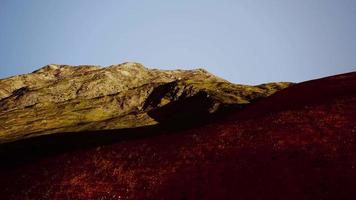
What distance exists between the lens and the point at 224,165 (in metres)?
31.5

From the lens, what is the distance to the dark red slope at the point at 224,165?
27.6 meters

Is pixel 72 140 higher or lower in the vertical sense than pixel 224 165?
higher

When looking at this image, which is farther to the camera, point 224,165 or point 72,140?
point 72,140

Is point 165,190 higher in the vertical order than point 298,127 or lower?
lower

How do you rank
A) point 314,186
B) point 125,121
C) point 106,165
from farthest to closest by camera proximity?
point 125,121, point 106,165, point 314,186

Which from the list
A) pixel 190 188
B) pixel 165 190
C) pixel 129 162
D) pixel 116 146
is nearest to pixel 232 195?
pixel 190 188

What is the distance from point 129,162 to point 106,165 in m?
2.21

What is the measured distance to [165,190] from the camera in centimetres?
2914

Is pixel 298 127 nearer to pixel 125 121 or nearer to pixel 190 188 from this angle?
pixel 190 188

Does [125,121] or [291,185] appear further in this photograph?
[125,121]

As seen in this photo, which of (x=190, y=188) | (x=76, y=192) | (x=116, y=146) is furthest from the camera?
(x=116, y=146)

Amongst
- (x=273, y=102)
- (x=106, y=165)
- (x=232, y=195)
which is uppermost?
(x=273, y=102)

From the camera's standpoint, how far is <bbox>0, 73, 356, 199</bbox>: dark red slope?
1087 inches

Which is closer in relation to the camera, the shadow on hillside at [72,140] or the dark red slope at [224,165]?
the dark red slope at [224,165]
